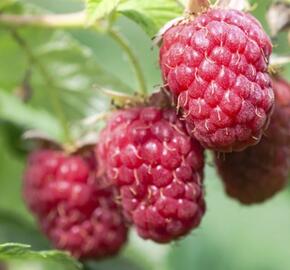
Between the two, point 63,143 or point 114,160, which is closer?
point 114,160

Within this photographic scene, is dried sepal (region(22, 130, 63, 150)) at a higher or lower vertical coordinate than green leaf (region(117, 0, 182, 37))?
lower

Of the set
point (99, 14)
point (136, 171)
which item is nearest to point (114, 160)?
point (136, 171)

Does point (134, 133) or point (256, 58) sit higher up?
point (256, 58)

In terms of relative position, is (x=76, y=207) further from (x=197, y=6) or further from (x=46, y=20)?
(x=197, y=6)

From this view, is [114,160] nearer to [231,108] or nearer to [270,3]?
[231,108]

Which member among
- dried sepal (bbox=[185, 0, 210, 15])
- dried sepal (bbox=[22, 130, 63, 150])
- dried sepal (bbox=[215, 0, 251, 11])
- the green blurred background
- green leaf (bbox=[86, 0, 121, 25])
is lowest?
the green blurred background

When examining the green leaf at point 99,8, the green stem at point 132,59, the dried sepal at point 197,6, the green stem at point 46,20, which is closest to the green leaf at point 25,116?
the green stem at point 46,20

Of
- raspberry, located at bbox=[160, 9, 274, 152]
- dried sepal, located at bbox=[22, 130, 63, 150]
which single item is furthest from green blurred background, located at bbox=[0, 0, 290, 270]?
raspberry, located at bbox=[160, 9, 274, 152]

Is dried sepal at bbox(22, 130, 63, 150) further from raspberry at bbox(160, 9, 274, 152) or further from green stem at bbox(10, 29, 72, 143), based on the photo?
raspberry at bbox(160, 9, 274, 152)
